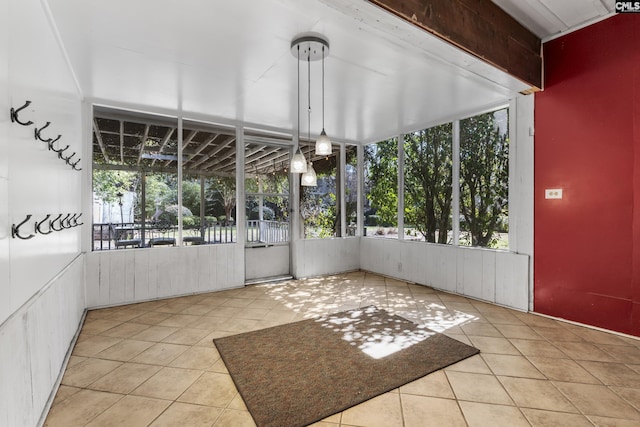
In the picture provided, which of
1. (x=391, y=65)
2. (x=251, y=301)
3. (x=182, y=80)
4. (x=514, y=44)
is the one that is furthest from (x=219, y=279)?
(x=514, y=44)

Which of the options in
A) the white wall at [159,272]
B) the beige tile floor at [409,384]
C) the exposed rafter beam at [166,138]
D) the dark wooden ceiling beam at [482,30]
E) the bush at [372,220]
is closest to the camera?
the beige tile floor at [409,384]

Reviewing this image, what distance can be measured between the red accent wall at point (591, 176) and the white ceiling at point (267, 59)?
367 mm

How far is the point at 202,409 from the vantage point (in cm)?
190

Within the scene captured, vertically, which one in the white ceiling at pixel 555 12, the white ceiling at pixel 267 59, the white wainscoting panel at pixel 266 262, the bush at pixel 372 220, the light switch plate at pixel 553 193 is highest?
the white ceiling at pixel 555 12

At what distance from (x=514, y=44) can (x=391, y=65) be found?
1.17 metres

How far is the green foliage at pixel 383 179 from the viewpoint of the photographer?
18.3 ft

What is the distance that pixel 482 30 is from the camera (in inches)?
99.3

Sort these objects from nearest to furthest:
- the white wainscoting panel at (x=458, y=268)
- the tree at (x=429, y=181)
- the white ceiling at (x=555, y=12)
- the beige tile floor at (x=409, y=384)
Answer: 1. the beige tile floor at (x=409, y=384)
2. the white ceiling at (x=555, y=12)
3. the white wainscoting panel at (x=458, y=268)
4. the tree at (x=429, y=181)

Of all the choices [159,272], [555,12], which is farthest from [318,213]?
[555,12]

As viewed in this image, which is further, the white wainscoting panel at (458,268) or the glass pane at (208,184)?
the glass pane at (208,184)

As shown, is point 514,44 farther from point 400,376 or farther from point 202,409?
point 202,409

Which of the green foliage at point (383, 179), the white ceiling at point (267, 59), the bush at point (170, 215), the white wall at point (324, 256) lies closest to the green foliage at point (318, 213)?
the white wall at point (324, 256)

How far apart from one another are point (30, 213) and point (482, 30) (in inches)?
137

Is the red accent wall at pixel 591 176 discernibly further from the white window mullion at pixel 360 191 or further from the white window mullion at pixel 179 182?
the white window mullion at pixel 179 182
